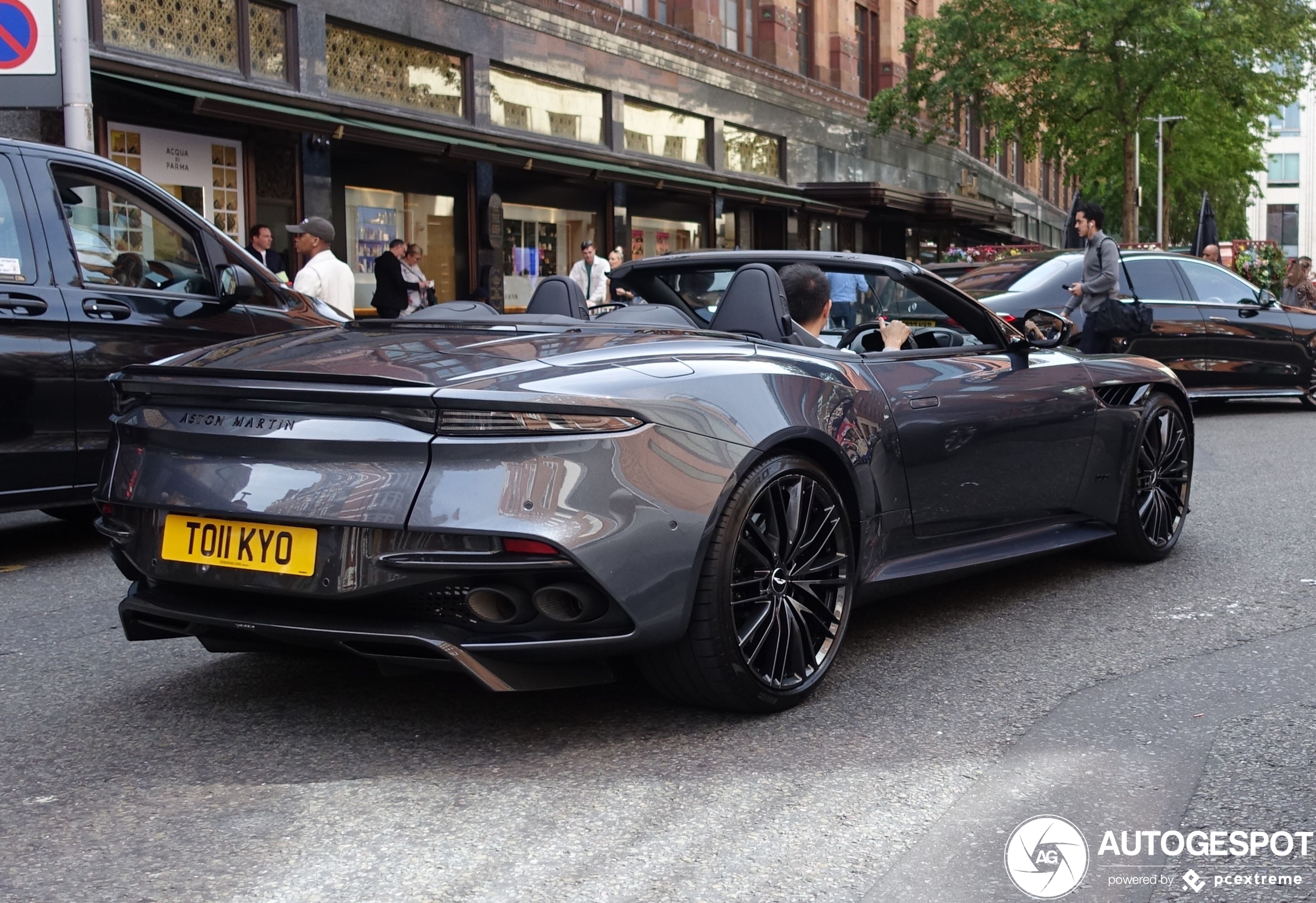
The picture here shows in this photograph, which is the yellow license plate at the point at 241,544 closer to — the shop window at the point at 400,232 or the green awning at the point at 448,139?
the green awning at the point at 448,139

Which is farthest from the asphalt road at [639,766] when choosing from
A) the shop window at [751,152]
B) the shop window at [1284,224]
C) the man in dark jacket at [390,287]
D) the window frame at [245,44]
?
the shop window at [1284,224]

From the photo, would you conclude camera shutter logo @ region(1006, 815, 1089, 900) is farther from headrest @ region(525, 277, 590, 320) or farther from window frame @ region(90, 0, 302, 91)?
window frame @ region(90, 0, 302, 91)

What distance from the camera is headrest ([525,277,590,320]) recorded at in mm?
4867

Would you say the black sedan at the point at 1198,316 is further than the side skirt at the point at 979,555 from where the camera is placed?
Yes

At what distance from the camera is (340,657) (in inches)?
136

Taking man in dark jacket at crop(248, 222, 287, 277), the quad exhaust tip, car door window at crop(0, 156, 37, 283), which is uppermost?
man in dark jacket at crop(248, 222, 287, 277)

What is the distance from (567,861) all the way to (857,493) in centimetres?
163

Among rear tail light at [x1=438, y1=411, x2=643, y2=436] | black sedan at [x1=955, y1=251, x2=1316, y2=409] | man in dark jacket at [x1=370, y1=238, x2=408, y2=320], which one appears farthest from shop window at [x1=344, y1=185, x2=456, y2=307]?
rear tail light at [x1=438, y1=411, x2=643, y2=436]

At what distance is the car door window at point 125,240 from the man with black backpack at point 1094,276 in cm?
723

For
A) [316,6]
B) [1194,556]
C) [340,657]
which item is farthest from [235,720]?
[316,6]

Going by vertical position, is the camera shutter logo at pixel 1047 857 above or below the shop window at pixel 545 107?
below

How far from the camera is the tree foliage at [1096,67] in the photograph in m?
27.5

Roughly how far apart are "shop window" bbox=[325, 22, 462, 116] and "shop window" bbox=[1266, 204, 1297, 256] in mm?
86061

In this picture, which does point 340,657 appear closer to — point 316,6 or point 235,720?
point 235,720
